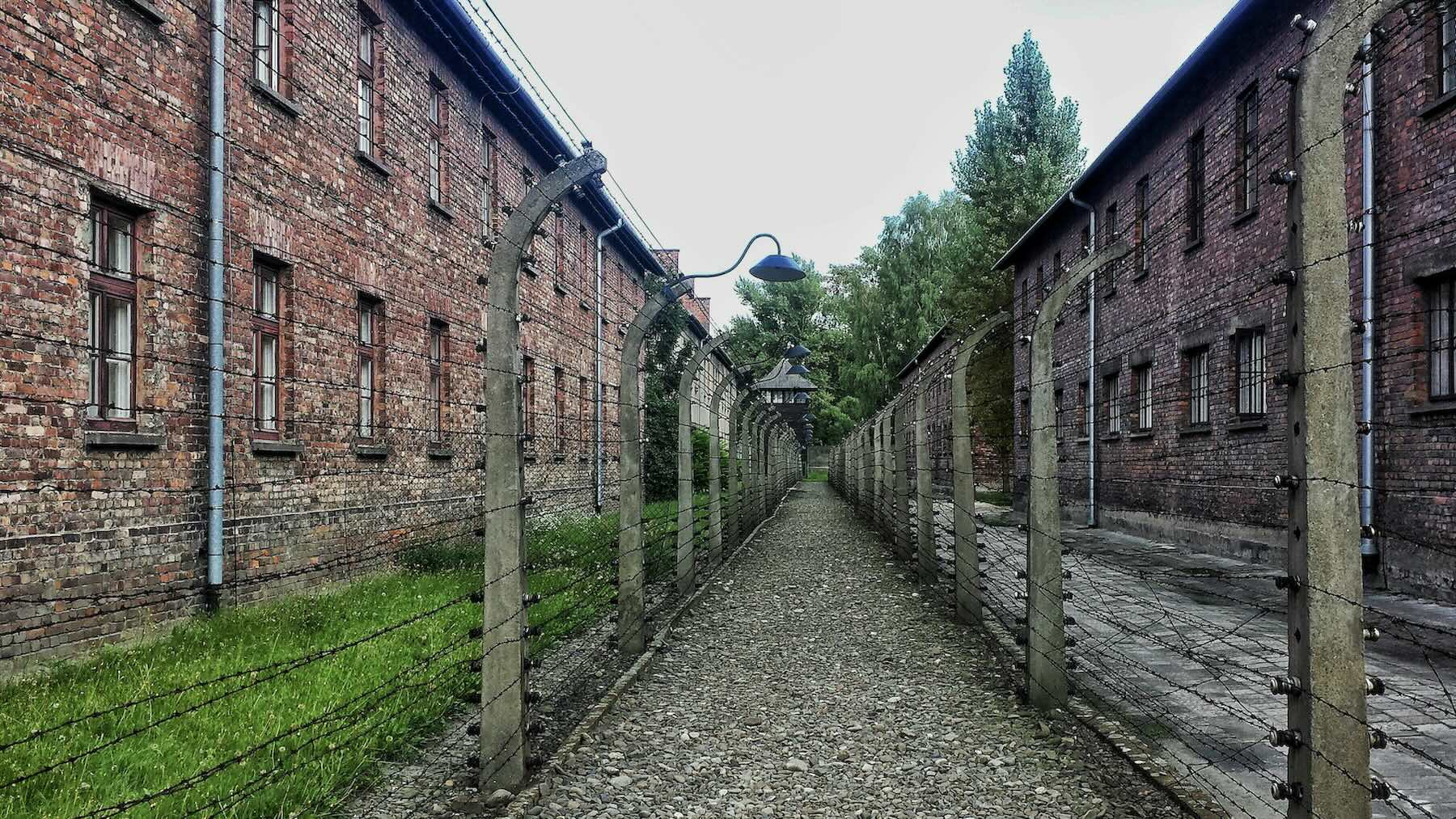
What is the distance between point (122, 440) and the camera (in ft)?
23.2

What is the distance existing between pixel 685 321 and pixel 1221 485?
42.8 feet

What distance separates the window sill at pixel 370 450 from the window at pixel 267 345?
1.57m

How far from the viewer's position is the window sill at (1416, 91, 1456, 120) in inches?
358

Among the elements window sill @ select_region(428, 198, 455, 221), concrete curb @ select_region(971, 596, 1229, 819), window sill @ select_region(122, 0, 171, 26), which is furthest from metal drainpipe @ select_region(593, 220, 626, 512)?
window sill @ select_region(122, 0, 171, 26)

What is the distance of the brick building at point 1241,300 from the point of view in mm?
9234

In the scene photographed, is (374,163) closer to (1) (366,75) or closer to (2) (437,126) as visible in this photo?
(1) (366,75)

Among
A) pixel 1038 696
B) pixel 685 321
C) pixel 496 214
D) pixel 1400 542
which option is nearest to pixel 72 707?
pixel 1038 696

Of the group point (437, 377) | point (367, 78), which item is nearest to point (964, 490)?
point (437, 377)

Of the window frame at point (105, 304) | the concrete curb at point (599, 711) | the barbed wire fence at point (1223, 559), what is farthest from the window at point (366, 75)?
the barbed wire fence at point (1223, 559)

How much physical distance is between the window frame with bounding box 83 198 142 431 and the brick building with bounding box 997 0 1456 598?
6.62 meters

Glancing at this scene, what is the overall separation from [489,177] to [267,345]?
6.18m

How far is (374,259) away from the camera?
11438 millimetres

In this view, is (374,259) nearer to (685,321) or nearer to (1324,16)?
(1324,16)

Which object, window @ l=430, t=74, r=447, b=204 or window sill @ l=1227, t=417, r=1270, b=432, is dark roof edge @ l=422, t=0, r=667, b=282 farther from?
window sill @ l=1227, t=417, r=1270, b=432
